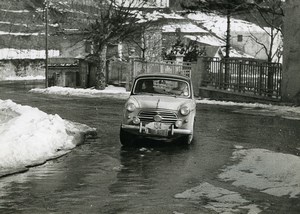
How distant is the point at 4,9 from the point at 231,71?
5473 cm

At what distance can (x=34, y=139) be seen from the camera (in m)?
11.3

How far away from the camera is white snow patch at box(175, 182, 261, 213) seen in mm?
7023

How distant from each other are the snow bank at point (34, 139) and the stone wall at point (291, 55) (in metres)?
11.0

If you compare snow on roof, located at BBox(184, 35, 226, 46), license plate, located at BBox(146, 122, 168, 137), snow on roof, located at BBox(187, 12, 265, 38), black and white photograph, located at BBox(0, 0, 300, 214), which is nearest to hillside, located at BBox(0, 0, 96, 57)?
snow on roof, located at BBox(184, 35, 226, 46)

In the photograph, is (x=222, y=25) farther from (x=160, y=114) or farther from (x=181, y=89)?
(x=160, y=114)

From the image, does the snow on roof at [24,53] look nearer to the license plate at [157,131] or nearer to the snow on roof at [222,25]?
the snow on roof at [222,25]

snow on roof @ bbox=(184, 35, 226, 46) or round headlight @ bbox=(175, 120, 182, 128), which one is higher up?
snow on roof @ bbox=(184, 35, 226, 46)

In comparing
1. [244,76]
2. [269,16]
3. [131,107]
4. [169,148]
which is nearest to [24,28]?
[269,16]

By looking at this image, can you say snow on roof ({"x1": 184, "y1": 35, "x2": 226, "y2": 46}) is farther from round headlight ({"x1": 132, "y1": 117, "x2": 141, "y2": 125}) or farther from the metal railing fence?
round headlight ({"x1": 132, "y1": 117, "x2": 141, "y2": 125})

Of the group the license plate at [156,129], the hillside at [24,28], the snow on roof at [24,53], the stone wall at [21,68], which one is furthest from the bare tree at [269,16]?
the snow on roof at [24,53]

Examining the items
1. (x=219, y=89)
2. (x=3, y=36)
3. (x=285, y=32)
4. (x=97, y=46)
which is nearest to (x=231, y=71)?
(x=219, y=89)

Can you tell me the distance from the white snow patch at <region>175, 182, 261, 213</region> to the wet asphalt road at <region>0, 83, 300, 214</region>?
0.48 ft

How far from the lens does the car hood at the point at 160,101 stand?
11.8m

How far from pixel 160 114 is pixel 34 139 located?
268 centimetres
